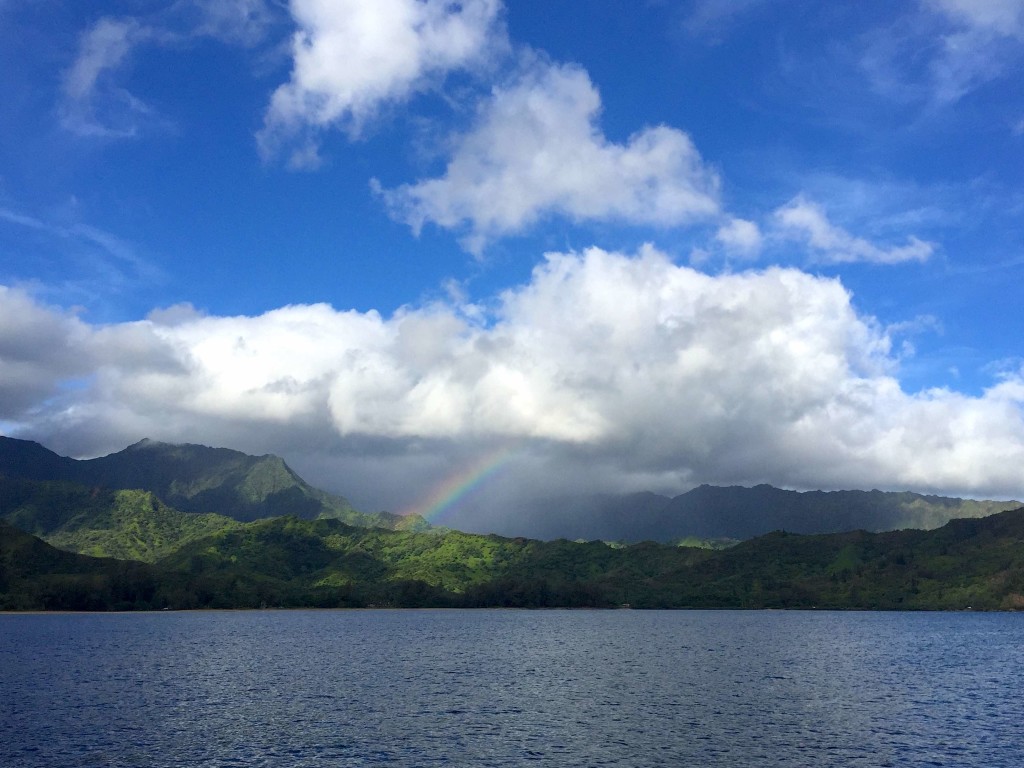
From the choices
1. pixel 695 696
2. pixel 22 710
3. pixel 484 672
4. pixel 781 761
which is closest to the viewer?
pixel 781 761

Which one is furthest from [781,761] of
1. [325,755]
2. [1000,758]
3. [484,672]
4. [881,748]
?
[484,672]

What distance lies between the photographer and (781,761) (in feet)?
301

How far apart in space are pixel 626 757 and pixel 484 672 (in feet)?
322

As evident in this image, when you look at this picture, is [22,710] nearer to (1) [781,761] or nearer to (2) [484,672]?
(2) [484,672]

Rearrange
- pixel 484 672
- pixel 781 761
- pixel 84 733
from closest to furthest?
pixel 781 761 → pixel 84 733 → pixel 484 672

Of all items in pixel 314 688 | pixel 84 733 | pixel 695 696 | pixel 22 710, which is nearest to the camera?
pixel 84 733

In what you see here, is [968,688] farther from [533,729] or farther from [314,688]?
[314,688]

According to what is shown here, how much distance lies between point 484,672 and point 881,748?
4114 inches

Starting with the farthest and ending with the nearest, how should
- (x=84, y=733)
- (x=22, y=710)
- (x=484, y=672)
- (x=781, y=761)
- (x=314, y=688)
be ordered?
1. (x=484, y=672)
2. (x=314, y=688)
3. (x=22, y=710)
4. (x=84, y=733)
5. (x=781, y=761)

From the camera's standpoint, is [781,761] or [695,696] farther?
[695,696]

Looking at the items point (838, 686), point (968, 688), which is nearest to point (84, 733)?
point (838, 686)

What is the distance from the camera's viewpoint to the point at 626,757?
93688mm

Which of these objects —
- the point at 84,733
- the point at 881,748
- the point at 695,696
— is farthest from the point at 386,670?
the point at 881,748

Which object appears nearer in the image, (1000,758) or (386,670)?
(1000,758)
